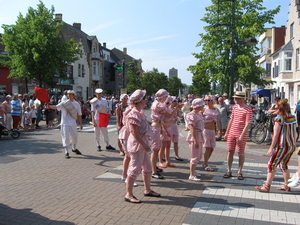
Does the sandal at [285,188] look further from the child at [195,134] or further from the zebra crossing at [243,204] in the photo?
the child at [195,134]

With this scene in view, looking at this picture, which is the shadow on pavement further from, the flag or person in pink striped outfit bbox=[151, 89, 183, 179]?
the flag

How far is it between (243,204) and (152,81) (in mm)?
57123

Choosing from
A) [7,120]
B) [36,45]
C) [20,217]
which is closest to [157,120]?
[20,217]

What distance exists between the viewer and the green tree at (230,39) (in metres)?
23.0

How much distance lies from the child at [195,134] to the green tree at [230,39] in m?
17.5

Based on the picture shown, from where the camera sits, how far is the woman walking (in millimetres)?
5570

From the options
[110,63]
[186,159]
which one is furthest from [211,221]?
[110,63]

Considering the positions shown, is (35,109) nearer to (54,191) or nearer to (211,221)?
(54,191)

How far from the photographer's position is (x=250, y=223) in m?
4.19

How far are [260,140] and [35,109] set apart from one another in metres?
11.5

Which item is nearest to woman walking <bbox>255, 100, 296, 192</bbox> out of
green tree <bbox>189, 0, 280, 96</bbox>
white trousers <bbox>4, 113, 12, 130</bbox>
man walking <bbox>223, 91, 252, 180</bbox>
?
man walking <bbox>223, 91, 252, 180</bbox>

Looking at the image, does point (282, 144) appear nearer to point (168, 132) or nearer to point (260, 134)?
point (168, 132)

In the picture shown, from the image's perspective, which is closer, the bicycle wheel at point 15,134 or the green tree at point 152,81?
the bicycle wheel at point 15,134

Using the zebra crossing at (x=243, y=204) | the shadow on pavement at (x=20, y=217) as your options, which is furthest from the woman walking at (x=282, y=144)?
the shadow on pavement at (x=20, y=217)
